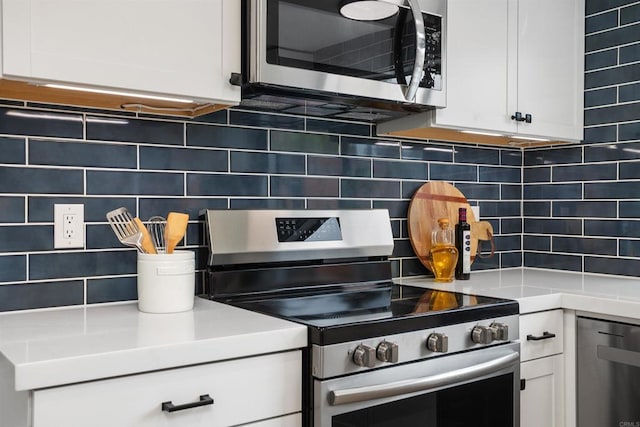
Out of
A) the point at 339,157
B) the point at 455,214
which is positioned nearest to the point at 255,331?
the point at 339,157

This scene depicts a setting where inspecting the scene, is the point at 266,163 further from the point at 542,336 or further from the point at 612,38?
the point at 612,38

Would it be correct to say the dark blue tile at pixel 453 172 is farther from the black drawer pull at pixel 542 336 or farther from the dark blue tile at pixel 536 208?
the black drawer pull at pixel 542 336

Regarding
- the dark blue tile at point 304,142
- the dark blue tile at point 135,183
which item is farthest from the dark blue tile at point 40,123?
the dark blue tile at point 304,142

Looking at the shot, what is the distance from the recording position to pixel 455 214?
2.46 metres

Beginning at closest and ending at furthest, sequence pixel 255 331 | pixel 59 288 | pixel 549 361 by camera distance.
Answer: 1. pixel 255 331
2. pixel 59 288
3. pixel 549 361

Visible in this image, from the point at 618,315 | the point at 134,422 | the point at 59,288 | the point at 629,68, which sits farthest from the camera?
the point at 629,68

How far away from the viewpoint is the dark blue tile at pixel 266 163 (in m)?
1.94

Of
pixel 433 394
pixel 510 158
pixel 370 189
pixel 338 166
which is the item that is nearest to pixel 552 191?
pixel 510 158

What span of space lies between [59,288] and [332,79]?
3.07 ft

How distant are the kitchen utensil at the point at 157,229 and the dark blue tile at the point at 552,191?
170cm

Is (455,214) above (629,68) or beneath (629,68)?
beneath

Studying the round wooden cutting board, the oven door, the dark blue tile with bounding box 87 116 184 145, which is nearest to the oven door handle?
the oven door

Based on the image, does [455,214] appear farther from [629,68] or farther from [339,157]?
[629,68]

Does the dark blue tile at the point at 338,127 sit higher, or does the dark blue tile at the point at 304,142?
the dark blue tile at the point at 338,127
